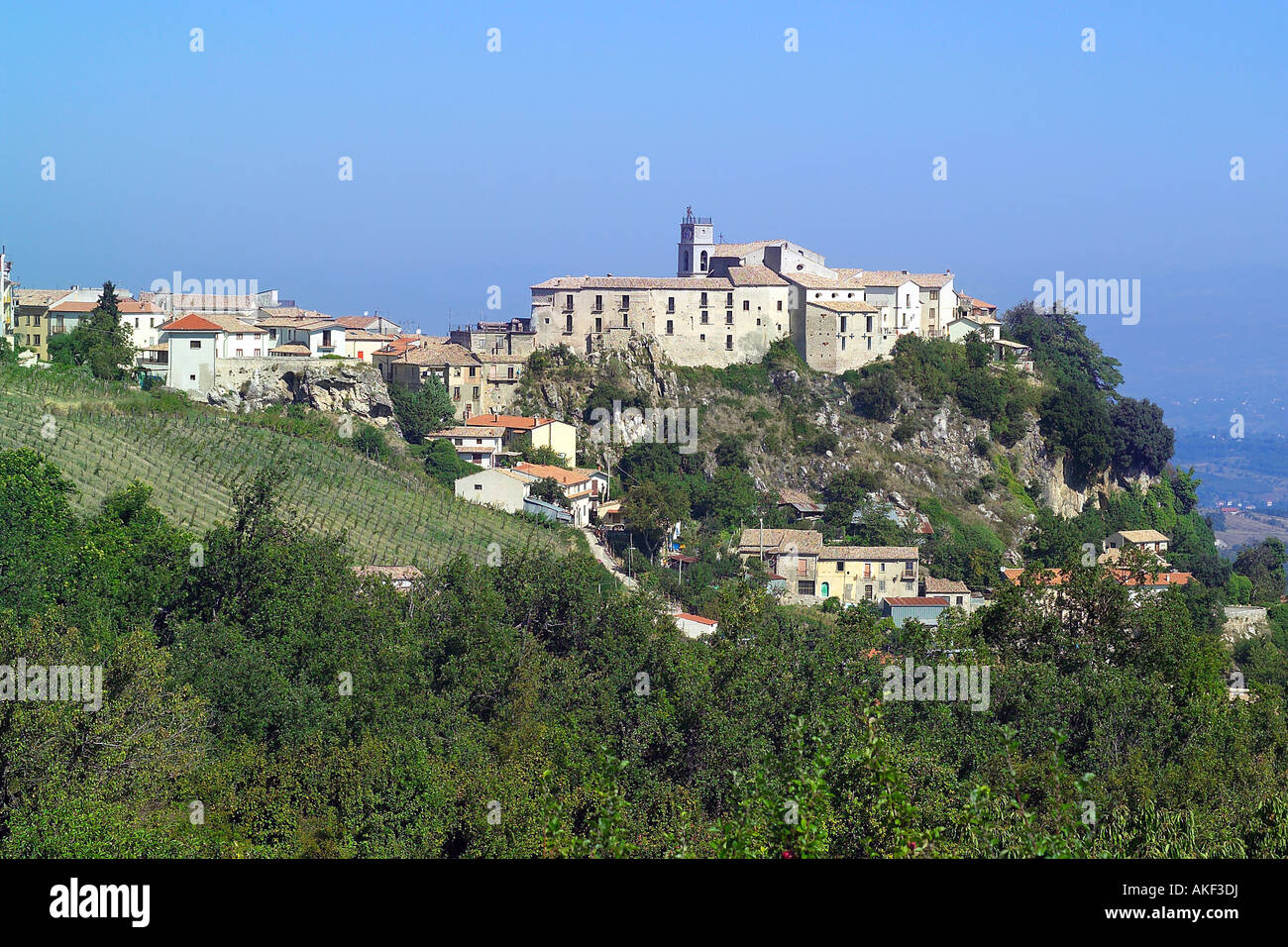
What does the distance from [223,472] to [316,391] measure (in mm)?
11160

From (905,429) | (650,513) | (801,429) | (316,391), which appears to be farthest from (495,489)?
(905,429)

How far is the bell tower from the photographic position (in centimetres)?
6284

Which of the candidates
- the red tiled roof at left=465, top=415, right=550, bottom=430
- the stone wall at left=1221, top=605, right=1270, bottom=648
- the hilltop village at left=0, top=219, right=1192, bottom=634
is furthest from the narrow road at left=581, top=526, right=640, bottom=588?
the stone wall at left=1221, top=605, right=1270, bottom=648

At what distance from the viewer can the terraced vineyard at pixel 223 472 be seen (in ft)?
118

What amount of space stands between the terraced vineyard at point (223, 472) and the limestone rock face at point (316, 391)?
2.72 m

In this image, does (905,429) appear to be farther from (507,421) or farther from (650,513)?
(507,421)

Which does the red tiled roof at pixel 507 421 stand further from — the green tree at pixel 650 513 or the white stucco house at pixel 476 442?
the green tree at pixel 650 513

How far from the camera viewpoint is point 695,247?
63.0 meters

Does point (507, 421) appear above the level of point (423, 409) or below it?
below

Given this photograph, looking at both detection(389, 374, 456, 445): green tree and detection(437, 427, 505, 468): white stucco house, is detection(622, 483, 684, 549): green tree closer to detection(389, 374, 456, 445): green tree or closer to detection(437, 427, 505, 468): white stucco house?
detection(437, 427, 505, 468): white stucco house

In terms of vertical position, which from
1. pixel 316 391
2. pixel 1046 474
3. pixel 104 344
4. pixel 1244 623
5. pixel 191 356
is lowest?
pixel 1244 623
